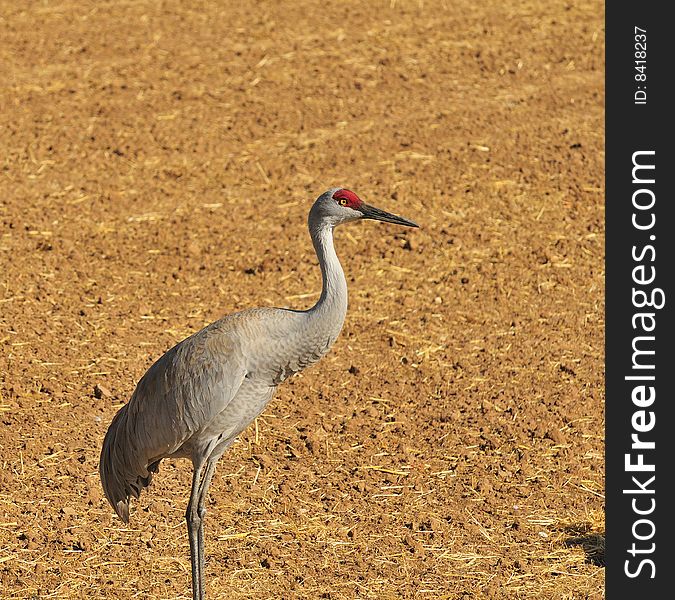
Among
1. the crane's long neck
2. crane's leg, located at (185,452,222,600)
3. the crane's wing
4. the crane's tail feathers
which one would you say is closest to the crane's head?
the crane's long neck

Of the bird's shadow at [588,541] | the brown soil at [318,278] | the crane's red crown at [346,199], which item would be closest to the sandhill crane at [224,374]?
the crane's red crown at [346,199]

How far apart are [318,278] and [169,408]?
3869 mm

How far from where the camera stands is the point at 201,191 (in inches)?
432

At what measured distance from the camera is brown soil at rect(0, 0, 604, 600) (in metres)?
6.53

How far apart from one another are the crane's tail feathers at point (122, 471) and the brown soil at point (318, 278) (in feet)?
1.29

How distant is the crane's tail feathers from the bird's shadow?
8.16 ft

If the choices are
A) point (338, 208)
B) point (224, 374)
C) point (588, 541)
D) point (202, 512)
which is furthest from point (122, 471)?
point (588, 541)

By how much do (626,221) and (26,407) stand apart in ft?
17.9

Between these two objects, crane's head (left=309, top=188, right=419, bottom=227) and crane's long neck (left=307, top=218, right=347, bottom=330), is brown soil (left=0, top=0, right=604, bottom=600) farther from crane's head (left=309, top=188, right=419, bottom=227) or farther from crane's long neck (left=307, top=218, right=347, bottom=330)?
crane's head (left=309, top=188, right=419, bottom=227)

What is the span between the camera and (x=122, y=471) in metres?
6.18

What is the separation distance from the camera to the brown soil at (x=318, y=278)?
6.53 m

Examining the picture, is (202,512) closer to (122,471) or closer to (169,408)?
(122,471)

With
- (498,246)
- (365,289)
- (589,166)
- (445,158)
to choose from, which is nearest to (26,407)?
(365,289)

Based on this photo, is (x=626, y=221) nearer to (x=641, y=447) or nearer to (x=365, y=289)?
(x=365, y=289)
